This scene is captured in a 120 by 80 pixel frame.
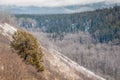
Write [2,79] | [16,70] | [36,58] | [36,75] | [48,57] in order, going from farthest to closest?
[48,57], [36,58], [36,75], [16,70], [2,79]

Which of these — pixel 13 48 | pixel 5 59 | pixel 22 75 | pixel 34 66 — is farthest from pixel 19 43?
pixel 22 75

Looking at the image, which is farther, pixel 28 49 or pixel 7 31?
pixel 7 31

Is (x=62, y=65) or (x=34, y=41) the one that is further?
(x=62, y=65)

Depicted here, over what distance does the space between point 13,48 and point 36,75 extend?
5.63 m

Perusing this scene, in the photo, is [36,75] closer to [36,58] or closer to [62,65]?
[36,58]

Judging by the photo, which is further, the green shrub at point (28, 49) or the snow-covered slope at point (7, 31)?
the snow-covered slope at point (7, 31)

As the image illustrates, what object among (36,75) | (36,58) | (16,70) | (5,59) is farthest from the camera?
(36,58)

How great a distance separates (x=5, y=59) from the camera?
32344mm

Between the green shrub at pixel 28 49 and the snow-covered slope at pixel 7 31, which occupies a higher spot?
the green shrub at pixel 28 49

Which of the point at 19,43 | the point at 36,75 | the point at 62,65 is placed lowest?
the point at 62,65

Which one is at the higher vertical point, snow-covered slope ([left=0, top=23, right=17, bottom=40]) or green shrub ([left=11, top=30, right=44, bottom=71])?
green shrub ([left=11, top=30, right=44, bottom=71])

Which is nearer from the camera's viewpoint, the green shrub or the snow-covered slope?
the green shrub

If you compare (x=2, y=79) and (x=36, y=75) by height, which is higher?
(x=2, y=79)

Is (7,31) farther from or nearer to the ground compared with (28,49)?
nearer to the ground
